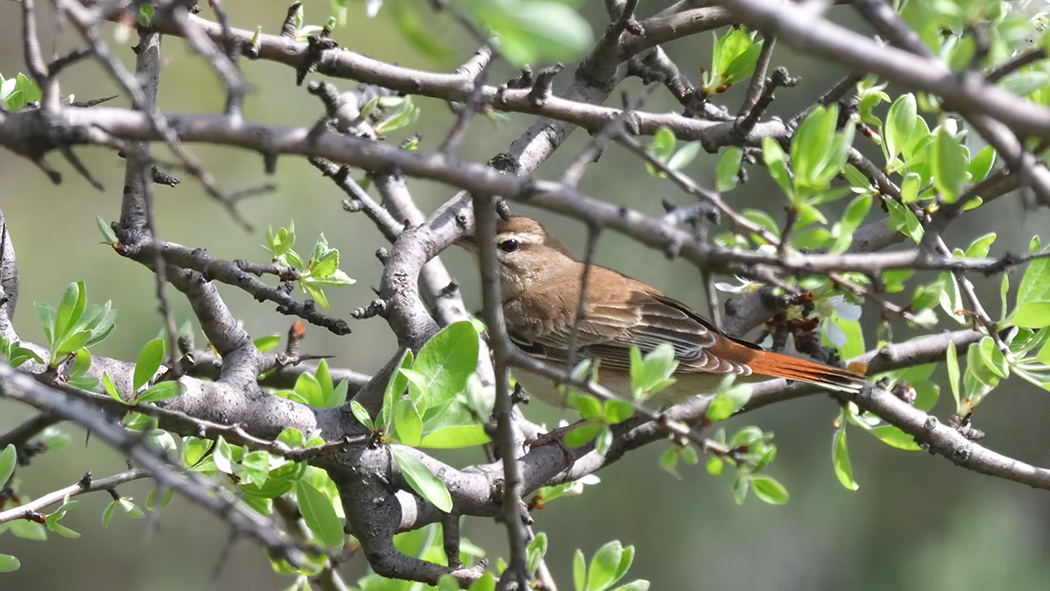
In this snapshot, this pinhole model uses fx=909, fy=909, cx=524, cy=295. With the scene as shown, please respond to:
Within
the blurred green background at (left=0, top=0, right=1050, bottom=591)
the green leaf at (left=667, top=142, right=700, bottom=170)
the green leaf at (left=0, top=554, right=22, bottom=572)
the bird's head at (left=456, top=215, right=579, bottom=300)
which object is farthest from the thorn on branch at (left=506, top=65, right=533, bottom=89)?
the blurred green background at (left=0, top=0, right=1050, bottom=591)

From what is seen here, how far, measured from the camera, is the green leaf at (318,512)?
202 cm

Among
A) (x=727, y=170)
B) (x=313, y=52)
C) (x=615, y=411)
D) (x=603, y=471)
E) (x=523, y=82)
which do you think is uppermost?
(x=523, y=82)

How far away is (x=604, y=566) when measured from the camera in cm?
202

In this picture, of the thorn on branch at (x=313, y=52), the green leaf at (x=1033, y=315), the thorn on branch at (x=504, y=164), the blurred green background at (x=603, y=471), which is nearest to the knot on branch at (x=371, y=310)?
the thorn on branch at (x=504, y=164)

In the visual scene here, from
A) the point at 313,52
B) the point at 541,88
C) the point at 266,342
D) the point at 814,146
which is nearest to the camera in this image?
the point at 814,146

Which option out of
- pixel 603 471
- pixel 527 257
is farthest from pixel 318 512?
pixel 603 471

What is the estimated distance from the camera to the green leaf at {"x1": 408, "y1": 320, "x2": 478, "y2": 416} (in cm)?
187

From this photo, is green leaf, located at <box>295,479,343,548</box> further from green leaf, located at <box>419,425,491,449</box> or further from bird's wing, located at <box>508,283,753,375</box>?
bird's wing, located at <box>508,283,753,375</box>

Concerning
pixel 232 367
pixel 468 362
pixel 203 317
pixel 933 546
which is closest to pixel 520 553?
pixel 468 362

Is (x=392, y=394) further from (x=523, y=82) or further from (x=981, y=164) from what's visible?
(x=981, y=164)

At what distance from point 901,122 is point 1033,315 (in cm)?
53

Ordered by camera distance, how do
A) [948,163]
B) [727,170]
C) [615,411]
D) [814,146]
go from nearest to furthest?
[948,163], [814,146], [615,411], [727,170]

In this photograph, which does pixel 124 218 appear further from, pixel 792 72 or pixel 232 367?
pixel 792 72

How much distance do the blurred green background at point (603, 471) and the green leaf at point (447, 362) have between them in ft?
11.2
